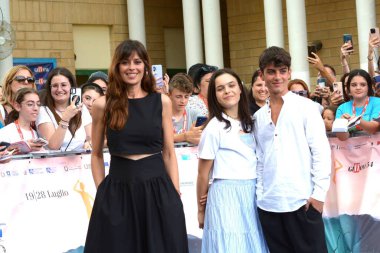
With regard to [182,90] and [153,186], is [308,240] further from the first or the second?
[182,90]

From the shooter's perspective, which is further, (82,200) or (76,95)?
(76,95)

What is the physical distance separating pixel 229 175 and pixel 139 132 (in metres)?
0.90

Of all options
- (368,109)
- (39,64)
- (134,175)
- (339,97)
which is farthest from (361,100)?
(39,64)

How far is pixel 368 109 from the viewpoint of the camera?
791cm

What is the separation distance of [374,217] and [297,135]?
243cm

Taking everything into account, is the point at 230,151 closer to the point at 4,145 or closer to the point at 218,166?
the point at 218,166

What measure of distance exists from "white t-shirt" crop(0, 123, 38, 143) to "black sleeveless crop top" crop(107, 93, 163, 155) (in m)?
2.19

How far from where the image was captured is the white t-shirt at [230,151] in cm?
556

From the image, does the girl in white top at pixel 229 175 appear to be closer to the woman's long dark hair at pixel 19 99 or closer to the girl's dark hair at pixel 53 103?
the girl's dark hair at pixel 53 103

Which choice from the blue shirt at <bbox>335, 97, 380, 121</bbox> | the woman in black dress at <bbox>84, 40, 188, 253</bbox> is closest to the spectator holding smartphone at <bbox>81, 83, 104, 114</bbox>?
the blue shirt at <bbox>335, 97, 380, 121</bbox>

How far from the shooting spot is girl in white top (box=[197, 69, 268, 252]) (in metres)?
5.53

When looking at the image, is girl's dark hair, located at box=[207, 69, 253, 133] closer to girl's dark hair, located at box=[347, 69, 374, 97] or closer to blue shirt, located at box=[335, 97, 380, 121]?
blue shirt, located at box=[335, 97, 380, 121]

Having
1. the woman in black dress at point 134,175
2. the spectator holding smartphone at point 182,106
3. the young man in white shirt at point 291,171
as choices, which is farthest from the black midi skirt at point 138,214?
the spectator holding smartphone at point 182,106

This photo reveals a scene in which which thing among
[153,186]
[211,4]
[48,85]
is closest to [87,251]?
[153,186]
